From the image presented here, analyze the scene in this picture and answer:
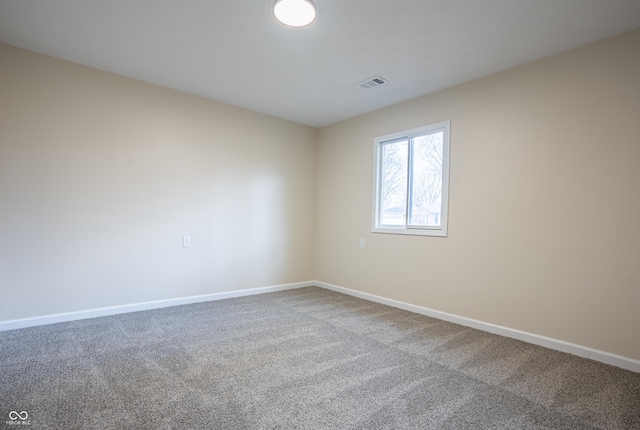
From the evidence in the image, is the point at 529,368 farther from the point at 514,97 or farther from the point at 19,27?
the point at 19,27

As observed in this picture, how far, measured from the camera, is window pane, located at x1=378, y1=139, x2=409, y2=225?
402cm

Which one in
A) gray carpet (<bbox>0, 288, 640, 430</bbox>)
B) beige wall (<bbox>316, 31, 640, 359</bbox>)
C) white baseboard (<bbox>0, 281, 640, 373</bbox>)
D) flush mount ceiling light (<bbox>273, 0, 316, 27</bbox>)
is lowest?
gray carpet (<bbox>0, 288, 640, 430</bbox>)

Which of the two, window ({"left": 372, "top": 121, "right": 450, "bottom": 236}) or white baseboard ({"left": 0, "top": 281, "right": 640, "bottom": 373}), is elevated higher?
window ({"left": 372, "top": 121, "right": 450, "bottom": 236})

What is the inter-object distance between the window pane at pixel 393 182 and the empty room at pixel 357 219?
0.03m

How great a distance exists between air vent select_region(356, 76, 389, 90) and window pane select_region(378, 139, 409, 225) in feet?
2.81

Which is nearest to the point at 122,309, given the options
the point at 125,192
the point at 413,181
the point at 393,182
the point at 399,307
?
the point at 125,192

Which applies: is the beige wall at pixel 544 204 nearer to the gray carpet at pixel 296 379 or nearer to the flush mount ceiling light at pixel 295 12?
the gray carpet at pixel 296 379

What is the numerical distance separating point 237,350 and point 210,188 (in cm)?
227

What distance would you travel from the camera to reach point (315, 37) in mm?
2617

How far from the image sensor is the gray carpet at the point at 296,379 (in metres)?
1.68

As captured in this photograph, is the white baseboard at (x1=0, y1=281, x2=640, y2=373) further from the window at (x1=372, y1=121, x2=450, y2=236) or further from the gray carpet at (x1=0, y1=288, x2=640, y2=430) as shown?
the window at (x1=372, y1=121, x2=450, y2=236)

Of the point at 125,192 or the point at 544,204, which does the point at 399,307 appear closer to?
the point at 544,204

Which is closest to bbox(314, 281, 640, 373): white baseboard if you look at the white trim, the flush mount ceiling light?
the white trim

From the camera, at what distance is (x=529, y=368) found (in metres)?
2.32
